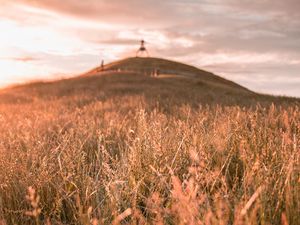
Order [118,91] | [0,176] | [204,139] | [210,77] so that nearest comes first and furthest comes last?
1. [0,176]
2. [204,139]
3. [118,91]
4. [210,77]

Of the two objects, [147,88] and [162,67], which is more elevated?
[162,67]

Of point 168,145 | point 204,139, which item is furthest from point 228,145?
point 168,145

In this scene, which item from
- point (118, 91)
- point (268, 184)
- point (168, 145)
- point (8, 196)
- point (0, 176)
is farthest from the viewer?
point (118, 91)

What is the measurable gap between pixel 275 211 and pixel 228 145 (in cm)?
200

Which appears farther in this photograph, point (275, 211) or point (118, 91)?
point (118, 91)

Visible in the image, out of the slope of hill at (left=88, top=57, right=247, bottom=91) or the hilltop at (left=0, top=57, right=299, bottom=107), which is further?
the slope of hill at (left=88, top=57, right=247, bottom=91)

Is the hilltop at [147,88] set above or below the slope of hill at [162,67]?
below

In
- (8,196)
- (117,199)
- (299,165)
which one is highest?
(299,165)

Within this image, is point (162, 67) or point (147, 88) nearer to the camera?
point (147, 88)

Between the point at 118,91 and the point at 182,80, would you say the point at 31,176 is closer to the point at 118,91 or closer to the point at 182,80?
the point at 118,91

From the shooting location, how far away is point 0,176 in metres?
4.05

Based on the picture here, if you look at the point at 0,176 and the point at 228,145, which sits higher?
the point at 228,145

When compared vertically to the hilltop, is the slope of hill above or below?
above

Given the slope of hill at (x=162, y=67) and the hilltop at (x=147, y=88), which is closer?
the hilltop at (x=147, y=88)
